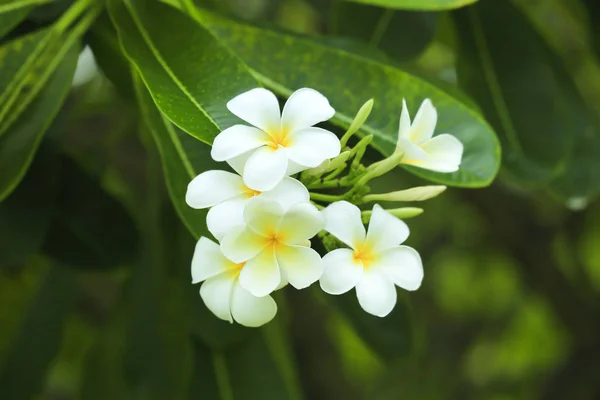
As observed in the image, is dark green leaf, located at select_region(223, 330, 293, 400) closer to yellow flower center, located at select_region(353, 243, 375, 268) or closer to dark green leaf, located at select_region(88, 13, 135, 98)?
dark green leaf, located at select_region(88, 13, 135, 98)

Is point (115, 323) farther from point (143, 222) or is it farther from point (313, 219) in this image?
point (313, 219)

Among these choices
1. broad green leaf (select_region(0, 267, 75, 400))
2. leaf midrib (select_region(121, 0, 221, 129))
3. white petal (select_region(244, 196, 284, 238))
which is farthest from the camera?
broad green leaf (select_region(0, 267, 75, 400))

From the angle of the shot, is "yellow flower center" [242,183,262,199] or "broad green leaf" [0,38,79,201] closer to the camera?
"yellow flower center" [242,183,262,199]

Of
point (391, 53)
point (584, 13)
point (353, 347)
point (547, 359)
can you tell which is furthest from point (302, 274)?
point (353, 347)

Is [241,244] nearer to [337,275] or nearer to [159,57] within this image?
[337,275]

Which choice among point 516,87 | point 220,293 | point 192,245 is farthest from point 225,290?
point 516,87

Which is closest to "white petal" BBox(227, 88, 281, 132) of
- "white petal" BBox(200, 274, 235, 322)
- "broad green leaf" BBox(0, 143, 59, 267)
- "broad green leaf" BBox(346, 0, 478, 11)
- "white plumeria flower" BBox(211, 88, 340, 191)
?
"white plumeria flower" BBox(211, 88, 340, 191)

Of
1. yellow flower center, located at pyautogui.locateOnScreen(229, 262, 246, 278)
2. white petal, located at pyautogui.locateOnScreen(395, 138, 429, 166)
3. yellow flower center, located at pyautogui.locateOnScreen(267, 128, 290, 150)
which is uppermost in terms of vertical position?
white petal, located at pyautogui.locateOnScreen(395, 138, 429, 166)
